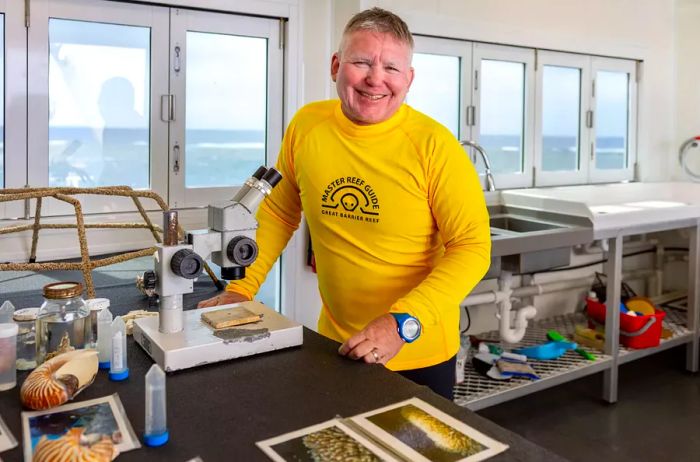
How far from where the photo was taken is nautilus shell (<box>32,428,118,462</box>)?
0.86m

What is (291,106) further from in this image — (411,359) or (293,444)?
(293,444)

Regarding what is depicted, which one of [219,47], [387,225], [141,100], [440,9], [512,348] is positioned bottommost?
[512,348]

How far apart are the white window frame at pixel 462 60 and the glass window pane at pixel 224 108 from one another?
947mm

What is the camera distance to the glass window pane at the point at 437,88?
3789 mm

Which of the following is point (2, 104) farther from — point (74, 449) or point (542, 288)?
point (542, 288)

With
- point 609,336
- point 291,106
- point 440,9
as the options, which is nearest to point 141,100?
point 291,106

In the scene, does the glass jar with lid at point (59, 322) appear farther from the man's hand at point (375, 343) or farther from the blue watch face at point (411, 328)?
the blue watch face at point (411, 328)

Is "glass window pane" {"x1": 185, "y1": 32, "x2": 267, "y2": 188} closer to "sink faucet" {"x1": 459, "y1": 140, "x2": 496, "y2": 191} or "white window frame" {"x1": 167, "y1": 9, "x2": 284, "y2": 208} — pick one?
"white window frame" {"x1": 167, "y1": 9, "x2": 284, "y2": 208}

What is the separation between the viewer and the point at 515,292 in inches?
154

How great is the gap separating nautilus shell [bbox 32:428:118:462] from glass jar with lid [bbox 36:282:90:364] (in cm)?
37

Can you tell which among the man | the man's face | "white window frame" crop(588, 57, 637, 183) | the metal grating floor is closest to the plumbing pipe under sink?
the metal grating floor

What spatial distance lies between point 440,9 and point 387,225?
2.36m

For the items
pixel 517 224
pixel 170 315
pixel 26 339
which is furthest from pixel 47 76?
pixel 517 224

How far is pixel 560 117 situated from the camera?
451 centimetres
